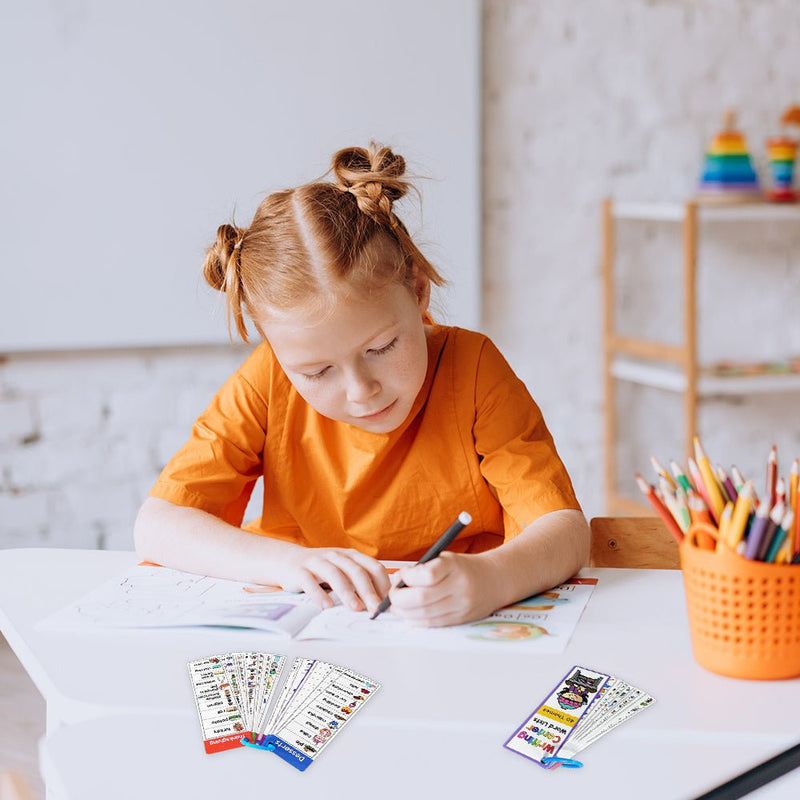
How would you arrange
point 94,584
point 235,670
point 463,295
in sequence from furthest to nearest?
point 463,295
point 94,584
point 235,670

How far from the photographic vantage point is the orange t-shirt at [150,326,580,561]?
1446 millimetres

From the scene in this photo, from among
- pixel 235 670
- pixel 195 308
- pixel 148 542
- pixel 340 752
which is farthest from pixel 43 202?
pixel 340 752

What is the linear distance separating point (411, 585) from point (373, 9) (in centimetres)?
199

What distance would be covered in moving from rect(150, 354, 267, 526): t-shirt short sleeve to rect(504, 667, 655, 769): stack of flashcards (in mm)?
604

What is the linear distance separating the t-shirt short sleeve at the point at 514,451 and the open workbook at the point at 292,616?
141 millimetres

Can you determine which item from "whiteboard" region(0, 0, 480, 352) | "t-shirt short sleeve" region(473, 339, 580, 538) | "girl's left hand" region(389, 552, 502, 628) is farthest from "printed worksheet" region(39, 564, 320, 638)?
"whiteboard" region(0, 0, 480, 352)

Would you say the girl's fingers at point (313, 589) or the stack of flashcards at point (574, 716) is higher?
the stack of flashcards at point (574, 716)

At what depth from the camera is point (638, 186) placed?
3041 mm

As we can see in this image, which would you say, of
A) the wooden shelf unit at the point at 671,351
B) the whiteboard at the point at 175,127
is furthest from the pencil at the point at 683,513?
the wooden shelf unit at the point at 671,351

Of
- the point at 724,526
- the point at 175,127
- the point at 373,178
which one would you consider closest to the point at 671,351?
the point at 175,127

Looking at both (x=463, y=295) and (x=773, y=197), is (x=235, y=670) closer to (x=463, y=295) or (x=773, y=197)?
(x=463, y=295)

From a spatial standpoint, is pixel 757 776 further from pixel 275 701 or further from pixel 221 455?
pixel 221 455

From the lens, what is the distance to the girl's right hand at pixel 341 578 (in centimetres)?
113

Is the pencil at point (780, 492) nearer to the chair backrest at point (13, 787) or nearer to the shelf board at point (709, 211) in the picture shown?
the chair backrest at point (13, 787)
